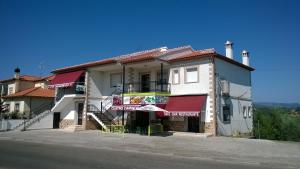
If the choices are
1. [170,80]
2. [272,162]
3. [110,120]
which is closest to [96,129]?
[110,120]

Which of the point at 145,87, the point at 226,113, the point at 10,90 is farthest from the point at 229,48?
the point at 10,90

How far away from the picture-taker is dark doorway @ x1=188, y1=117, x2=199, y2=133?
23.3m

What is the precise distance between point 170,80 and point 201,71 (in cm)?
321

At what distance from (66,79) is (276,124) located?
25.6 metres

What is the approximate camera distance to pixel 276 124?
35.1 meters

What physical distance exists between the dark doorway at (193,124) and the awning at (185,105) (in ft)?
5.54

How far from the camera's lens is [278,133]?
3416cm

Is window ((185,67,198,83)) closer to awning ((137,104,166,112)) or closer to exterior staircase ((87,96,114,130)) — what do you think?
awning ((137,104,166,112))

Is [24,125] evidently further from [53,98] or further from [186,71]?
[186,71]

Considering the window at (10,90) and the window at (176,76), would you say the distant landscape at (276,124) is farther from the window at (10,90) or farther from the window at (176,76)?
the window at (10,90)

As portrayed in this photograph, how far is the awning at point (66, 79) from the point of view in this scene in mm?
29359

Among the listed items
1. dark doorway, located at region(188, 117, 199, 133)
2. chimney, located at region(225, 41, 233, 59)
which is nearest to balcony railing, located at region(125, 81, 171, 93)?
dark doorway, located at region(188, 117, 199, 133)

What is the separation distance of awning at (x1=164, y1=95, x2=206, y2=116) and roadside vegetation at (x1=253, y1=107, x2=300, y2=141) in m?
11.8

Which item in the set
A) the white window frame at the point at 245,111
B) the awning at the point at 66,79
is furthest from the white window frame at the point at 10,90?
the white window frame at the point at 245,111
